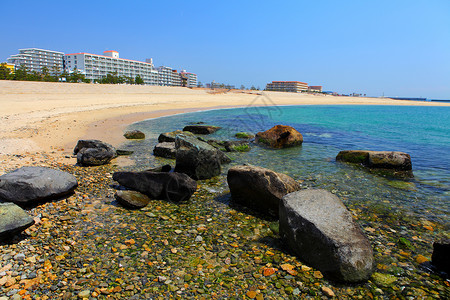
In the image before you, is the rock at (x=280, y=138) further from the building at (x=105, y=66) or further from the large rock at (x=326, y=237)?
the building at (x=105, y=66)

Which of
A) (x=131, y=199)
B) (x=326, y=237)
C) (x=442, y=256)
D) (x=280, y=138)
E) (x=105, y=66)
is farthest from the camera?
(x=105, y=66)

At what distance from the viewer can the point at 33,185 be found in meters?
5.89

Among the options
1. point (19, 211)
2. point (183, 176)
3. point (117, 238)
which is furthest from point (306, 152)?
point (19, 211)

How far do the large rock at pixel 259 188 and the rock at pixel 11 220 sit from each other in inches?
177

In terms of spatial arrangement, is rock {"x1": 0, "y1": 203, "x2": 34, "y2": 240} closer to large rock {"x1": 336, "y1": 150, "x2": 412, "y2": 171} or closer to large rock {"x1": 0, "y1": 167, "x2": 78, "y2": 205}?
large rock {"x1": 0, "y1": 167, "x2": 78, "y2": 205}

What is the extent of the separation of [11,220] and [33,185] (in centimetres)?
151

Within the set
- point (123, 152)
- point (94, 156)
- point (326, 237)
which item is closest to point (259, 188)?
point (326, 237)

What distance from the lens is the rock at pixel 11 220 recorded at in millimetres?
4447

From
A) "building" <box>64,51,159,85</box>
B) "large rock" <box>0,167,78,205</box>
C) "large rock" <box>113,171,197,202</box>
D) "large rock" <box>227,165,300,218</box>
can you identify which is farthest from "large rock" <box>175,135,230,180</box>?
"building" <box>64,51,159,85</box>

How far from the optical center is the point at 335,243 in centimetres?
412

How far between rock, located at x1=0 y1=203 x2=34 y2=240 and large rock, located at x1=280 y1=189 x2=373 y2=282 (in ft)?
15.7

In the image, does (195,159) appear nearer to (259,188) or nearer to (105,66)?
(259,188)

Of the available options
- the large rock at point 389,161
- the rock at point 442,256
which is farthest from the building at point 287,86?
the rock at point 442,256

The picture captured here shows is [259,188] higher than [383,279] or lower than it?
higher
